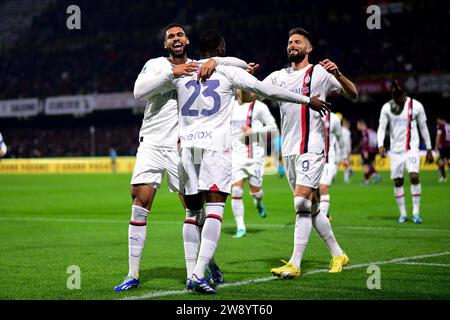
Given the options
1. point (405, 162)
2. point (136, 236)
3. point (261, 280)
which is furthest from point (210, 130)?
point (405, 162)

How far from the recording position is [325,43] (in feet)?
138

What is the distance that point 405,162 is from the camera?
42.3 feet

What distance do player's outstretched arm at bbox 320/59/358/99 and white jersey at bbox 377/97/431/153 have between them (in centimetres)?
561

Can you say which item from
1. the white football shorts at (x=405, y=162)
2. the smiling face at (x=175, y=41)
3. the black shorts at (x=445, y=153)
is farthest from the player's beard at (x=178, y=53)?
the black shorts at (x=445, y=153)

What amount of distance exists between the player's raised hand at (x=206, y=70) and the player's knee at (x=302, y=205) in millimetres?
1775

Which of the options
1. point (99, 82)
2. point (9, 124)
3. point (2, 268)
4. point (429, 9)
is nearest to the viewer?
point (2, 268)

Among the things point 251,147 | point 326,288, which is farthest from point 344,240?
point 326,288

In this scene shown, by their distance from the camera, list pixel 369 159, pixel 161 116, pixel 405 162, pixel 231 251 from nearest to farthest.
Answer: pixel 161 116
pixel 231 251
pixel 405 162
pixel 369 159

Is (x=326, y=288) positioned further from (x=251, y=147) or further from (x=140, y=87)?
(x=251, y=147)

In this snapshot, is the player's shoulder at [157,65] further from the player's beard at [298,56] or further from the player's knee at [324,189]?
the player's knee at [324,189]

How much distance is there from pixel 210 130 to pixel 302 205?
1528 mm

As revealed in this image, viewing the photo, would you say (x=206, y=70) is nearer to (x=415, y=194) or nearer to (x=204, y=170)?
(x=204, y=170)

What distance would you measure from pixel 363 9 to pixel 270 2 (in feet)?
23.3

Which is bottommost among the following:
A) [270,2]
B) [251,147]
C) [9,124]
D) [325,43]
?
[251,147]
